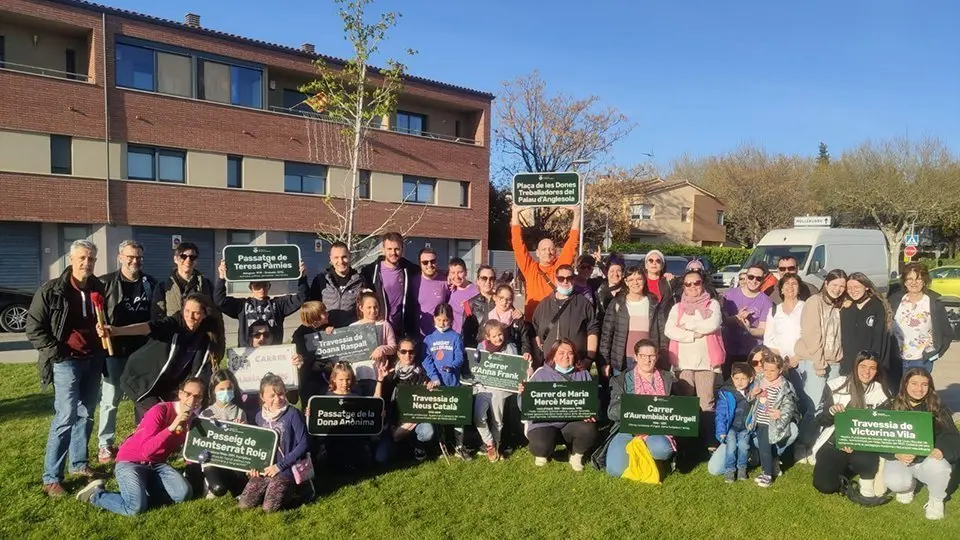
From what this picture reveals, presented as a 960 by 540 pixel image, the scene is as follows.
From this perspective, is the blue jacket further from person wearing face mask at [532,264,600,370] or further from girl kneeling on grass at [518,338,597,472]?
person wearing face mask at [532,264,600,370]

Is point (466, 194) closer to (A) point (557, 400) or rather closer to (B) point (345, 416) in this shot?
(A) point (557, 400)

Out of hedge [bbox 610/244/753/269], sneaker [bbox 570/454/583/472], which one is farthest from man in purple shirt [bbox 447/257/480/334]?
hedge [bbox 610/244/753/269]

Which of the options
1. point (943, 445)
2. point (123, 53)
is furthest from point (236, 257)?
point (123, 53)

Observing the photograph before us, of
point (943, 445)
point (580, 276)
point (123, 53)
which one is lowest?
point (943, 445)

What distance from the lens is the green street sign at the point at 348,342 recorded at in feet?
21.2

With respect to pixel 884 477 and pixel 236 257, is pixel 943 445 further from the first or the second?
pixel 236 257

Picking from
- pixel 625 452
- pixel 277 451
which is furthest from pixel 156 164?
pixel 625 452

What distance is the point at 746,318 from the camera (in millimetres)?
7316

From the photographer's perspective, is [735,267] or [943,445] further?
[735,267]

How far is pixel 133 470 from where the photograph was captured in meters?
5.17

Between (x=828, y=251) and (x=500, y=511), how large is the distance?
18.1m

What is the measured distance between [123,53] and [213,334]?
20.7 metres

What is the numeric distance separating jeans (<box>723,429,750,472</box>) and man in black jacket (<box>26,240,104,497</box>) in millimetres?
5508

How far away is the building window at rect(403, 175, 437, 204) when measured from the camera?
30.6 metres
